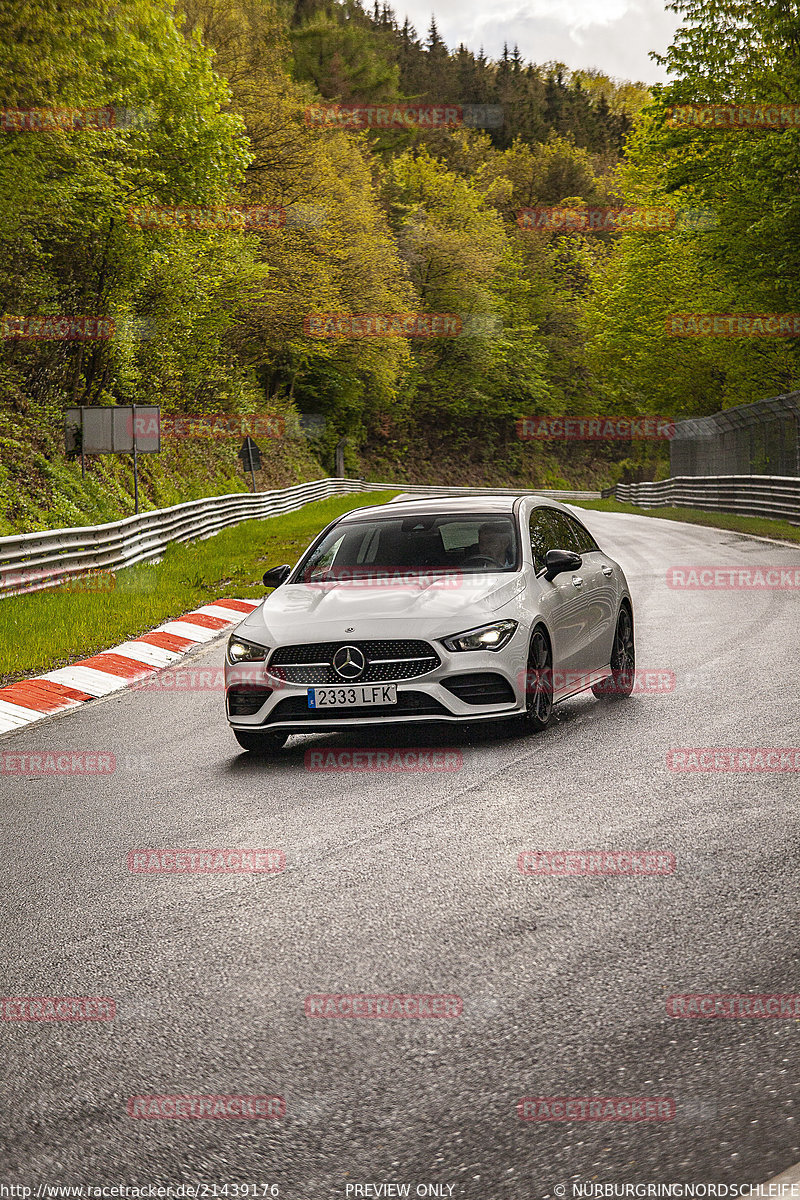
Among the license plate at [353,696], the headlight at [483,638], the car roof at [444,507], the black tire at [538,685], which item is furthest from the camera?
the car roof at [444,507]

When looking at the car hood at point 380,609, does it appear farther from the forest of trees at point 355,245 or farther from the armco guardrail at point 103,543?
the forest of trees at point 355,245

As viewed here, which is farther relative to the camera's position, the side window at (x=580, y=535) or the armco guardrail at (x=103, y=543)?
the armco guardrail at (x=103, y=543)

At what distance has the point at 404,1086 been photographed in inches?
135

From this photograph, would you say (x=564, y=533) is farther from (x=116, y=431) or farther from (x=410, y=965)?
(x=116, y=431)

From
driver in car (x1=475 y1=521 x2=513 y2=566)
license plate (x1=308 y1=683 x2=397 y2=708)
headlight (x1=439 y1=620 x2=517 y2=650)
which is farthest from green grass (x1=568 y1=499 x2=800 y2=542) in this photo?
license plate (x1=308 y1=683 x2=397 y2=708)

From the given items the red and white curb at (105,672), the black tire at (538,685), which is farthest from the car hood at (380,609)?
the red and white curb at (105,672)

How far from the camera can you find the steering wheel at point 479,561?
9.08 meters

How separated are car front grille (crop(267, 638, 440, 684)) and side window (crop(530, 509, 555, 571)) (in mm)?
1437

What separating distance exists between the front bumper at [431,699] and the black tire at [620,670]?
2121mm

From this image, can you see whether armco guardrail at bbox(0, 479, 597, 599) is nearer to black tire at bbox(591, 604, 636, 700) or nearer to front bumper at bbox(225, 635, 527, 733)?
black tire at bbox(591, 604, 636, 700)

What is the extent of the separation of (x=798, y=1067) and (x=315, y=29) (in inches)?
3431

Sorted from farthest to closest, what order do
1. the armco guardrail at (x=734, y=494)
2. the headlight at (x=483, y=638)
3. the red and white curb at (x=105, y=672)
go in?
the armco guardrail at (x=734, y=494) < the red and white curb at (x=105, y=672) < the headlight at (x=483, y=638)

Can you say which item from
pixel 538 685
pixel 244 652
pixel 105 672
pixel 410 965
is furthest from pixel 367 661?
pixel 105 672

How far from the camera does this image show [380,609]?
822 centimetres
